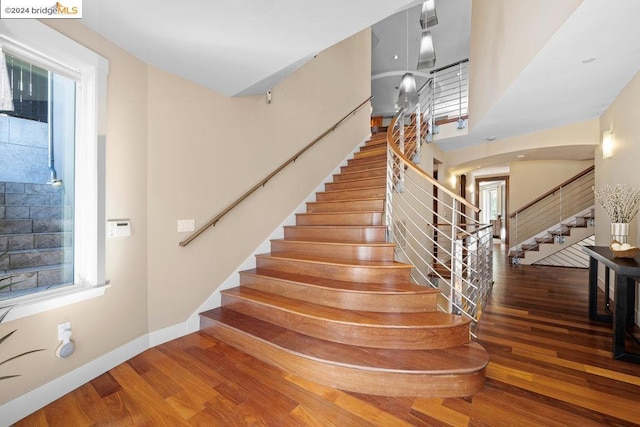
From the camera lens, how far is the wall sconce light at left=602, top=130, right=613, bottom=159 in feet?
11.2

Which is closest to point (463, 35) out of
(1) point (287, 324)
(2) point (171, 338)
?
(1) point (287, 324)

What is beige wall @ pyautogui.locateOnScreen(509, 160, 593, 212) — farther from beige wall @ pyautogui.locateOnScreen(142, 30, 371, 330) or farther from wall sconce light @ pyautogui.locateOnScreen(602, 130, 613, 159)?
beige wall @ pyautogui.locateOnScreen(142, 30, 371, 330)

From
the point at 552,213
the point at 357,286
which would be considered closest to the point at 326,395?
the point at 357,286

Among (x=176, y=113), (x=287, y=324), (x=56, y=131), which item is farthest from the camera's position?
(x=176, y=113)

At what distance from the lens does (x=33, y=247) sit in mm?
1665

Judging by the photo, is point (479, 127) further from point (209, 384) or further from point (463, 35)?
point (209, 384)

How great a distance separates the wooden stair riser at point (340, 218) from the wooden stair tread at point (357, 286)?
3.05 ft

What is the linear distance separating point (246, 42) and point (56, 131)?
4.66 ft

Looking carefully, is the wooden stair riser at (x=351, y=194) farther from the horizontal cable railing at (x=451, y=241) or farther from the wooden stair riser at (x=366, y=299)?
the wooden stair riser at (x=366, y=299)

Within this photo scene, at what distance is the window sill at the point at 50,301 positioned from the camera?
145 cm

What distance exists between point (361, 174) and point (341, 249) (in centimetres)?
181

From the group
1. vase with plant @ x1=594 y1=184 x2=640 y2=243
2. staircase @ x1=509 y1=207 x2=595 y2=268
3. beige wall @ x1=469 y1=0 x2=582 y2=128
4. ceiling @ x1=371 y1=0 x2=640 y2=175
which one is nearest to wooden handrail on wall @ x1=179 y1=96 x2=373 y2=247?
beige wall @ x1=469 y1=0 x2=582 y2=128

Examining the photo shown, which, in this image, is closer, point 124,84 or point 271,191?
point 124,84

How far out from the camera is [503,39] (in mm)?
3113
